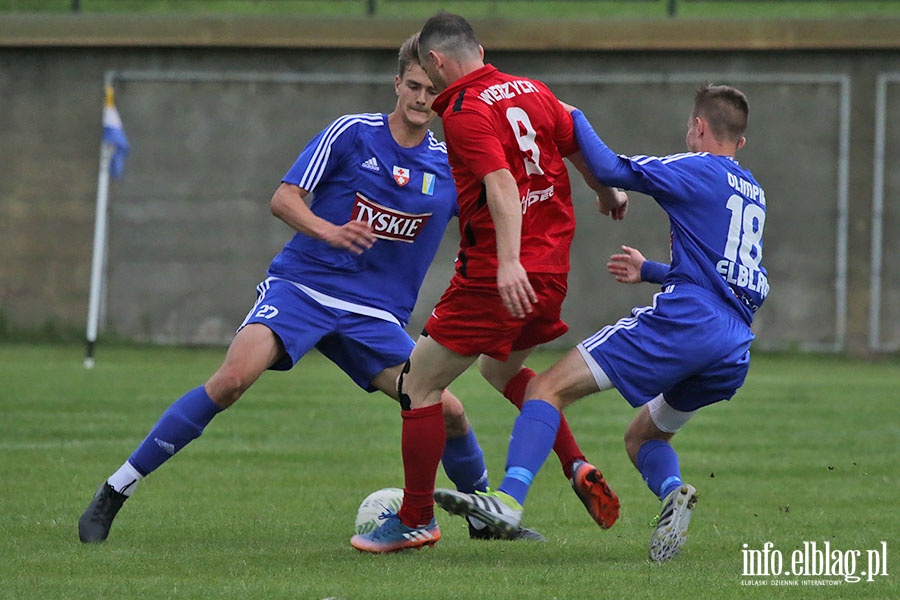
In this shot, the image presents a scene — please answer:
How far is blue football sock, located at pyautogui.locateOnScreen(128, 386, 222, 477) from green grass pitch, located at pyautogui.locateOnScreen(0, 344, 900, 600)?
0.34m

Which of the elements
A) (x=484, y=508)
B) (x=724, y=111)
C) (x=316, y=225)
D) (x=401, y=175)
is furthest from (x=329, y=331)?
(x=724, y=111)

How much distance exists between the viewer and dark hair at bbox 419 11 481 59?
5.69 m

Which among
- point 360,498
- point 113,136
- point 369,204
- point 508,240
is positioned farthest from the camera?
point 113,136

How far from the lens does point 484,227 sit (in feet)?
18.5

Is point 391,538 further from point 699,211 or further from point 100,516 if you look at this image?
point 699,211

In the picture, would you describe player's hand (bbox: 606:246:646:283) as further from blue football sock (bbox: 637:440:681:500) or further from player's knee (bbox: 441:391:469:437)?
player's knee (bbox: 441:391:469:437)

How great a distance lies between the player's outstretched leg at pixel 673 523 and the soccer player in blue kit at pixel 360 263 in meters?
1.29

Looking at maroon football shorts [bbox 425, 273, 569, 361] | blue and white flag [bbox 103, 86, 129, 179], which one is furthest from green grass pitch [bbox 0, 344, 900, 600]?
blue and white flag [bbox 103, 86, 129, 179]

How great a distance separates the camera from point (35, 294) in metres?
20.3

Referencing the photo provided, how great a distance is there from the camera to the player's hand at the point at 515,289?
518 cm

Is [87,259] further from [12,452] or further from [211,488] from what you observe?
[211,488]

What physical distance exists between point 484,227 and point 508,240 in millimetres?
404

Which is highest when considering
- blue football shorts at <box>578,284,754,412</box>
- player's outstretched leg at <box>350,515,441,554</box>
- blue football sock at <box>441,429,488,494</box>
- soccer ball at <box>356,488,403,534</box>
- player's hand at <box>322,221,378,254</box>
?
player's hand at <box>322,221,378,254</box>

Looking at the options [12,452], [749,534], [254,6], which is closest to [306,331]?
[749,534]
